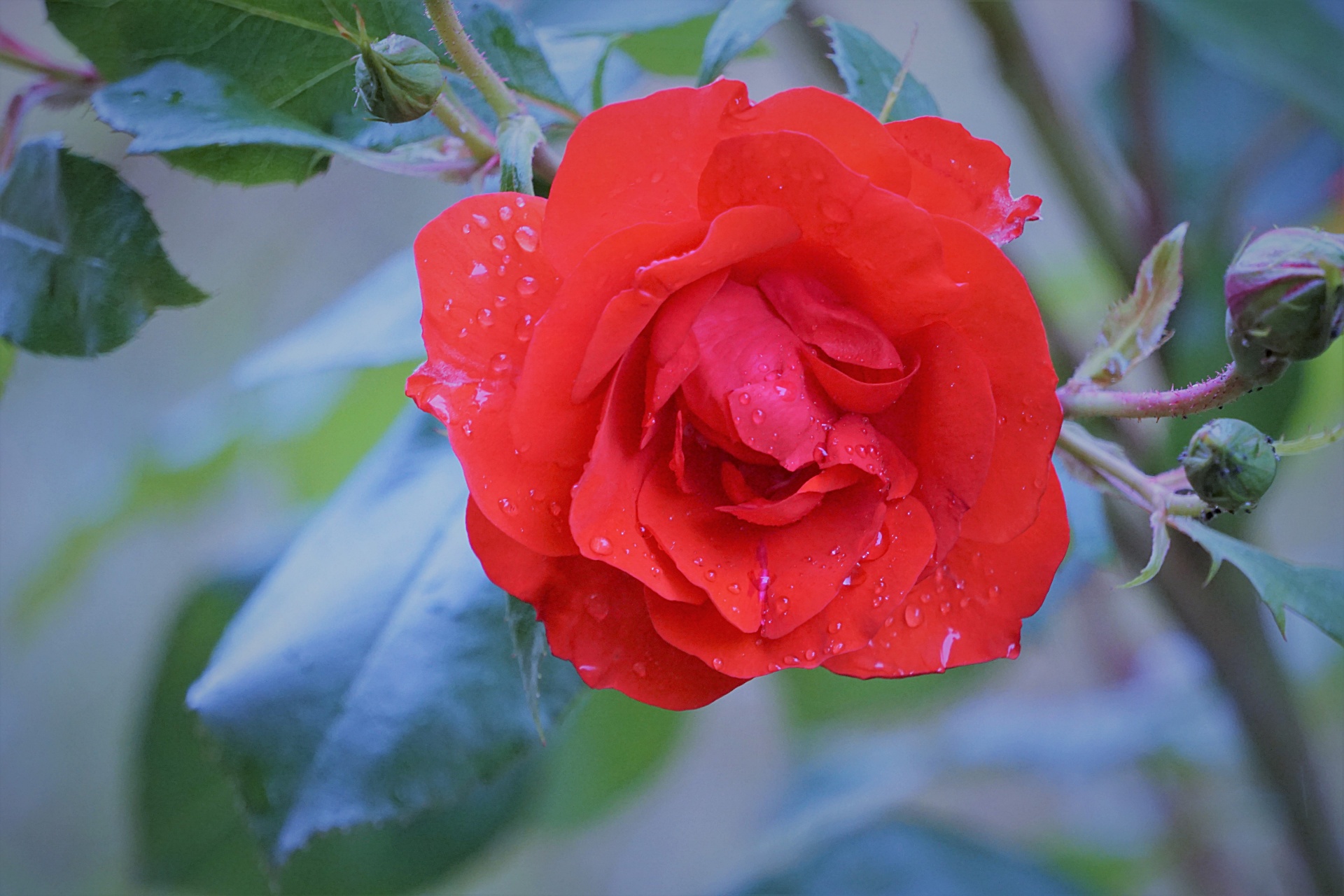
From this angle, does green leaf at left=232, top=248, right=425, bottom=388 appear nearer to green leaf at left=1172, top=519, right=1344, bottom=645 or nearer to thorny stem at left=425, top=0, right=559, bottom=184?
thorny stem at left=425, top=0, right=559, bottom=184

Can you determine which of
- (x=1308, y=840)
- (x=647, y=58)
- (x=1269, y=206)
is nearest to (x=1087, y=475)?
(x=647, y=58)

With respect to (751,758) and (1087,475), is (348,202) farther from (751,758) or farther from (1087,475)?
(1087,475)

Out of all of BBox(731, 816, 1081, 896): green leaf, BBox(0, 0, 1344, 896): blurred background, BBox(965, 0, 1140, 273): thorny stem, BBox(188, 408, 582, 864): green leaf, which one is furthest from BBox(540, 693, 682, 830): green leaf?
BBox(965, 0, 1140, 273): thorny stem

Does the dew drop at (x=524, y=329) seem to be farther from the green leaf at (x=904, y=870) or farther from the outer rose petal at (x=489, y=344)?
the green leaf at (x=904, y=870)

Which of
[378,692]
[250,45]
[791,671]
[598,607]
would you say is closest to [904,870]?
[791,671]

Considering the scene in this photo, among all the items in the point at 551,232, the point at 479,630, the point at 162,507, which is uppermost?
the point at 551,232

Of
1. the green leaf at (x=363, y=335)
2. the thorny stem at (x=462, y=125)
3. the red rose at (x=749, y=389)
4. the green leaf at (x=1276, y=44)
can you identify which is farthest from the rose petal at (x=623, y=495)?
the green leaf at (x=1276, y=44)

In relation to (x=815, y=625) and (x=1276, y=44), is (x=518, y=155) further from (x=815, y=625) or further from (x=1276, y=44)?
(x=1276, y=44)
